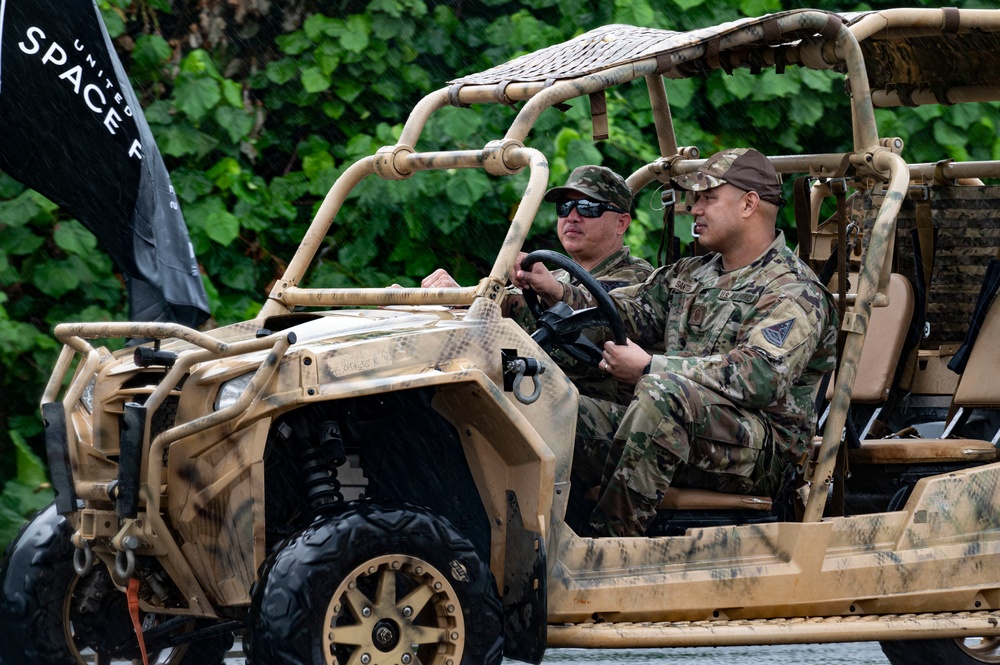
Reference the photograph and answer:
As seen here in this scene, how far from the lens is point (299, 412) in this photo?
14.4 feet

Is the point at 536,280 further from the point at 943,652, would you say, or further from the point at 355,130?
the point at 355,130

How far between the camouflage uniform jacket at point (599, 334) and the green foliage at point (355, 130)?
1.37 metres

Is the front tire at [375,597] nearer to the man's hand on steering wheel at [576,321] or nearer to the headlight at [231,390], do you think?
the headlight at [231,390]

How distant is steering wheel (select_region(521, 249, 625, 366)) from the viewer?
15.6 ft

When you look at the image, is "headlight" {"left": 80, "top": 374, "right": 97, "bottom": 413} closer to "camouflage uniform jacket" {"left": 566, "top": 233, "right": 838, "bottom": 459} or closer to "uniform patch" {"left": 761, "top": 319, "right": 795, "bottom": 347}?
"camouflage uniform jacket" {"left": 566, "top": 233, "right": 838, "bottom": 459}

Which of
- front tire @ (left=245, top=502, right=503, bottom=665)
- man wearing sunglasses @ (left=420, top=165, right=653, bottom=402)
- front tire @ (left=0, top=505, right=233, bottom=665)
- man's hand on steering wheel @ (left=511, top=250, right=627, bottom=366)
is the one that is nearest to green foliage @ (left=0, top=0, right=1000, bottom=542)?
man wearing sunglasses @ (left=420, top=165, right=653, bottom=402)

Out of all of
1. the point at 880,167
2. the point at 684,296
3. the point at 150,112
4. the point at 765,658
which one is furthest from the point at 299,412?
the point at 150,112

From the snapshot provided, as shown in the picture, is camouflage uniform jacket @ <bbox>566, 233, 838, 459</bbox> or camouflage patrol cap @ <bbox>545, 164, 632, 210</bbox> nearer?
camouflage uniform jacket @ <bbox>566, 233, 838, 459</bbox>

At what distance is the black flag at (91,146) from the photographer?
255 inches

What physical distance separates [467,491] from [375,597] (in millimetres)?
695

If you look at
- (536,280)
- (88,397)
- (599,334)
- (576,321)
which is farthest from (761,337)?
(88,397)

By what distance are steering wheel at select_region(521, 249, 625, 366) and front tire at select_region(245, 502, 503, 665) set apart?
768 millimetres

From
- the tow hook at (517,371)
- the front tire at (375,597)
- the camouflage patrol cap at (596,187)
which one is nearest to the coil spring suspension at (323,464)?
the front tire at (375,597)

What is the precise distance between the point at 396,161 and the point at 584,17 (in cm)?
362
